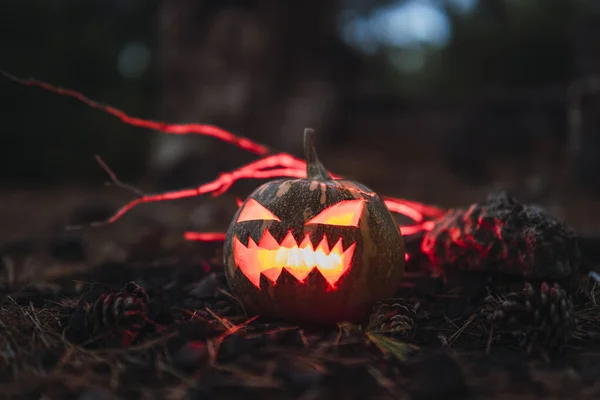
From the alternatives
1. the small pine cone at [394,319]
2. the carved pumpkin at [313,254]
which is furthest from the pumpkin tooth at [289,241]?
the small pine cone at [394,319]

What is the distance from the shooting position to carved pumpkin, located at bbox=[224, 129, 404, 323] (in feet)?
7.23

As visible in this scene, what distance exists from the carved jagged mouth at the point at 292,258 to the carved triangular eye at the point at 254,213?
0.23ft

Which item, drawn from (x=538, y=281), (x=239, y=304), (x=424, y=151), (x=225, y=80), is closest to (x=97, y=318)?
(x=239, y=304)

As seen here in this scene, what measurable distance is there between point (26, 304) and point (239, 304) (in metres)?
0.98

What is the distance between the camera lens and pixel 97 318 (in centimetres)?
204

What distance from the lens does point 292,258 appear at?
7.36ft

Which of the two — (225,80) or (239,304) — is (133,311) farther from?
(225,80)

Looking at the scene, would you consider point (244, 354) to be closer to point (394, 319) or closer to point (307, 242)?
point (307, 242)

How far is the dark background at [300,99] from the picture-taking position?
7.25m

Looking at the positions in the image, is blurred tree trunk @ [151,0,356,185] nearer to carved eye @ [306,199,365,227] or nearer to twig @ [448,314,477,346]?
carved eye @ [306,199,365,227]

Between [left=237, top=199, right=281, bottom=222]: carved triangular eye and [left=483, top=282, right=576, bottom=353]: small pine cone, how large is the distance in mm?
954

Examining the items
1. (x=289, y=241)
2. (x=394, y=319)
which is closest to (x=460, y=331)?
(x=394, y=319)

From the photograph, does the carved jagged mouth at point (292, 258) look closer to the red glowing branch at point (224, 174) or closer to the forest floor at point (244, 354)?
the forest floor at point (244, 354)

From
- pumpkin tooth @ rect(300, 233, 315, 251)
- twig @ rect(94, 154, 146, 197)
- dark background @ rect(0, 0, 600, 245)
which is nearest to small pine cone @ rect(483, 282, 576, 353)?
pumpkin tooth @ rect(300, 233, 315, 251)
